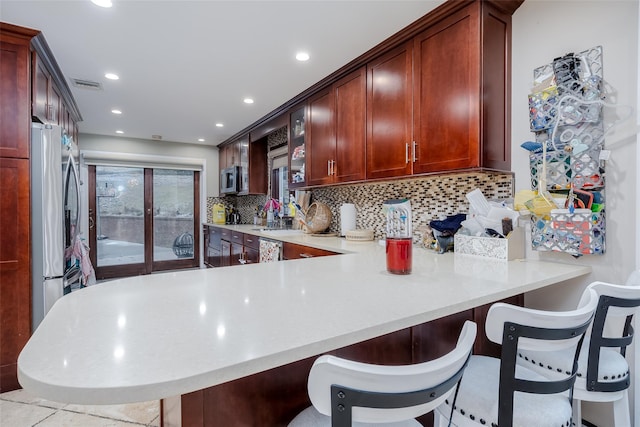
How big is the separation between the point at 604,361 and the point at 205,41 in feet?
8.69

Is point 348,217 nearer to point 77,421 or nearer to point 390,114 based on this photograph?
point 390,114

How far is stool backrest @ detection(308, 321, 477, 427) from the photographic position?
54 centimetres

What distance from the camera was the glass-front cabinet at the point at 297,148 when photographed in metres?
3.32

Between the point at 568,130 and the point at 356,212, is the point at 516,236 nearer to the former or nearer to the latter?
the point at 568,130

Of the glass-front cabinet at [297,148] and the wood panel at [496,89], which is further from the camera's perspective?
the glass-front cabinet at [297,148]

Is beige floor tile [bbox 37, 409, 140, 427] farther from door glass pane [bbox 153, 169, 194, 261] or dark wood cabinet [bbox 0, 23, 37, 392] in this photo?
door glass pane [bbox 153, 169, 194, 261]

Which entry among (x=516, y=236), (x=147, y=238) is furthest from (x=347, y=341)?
(x=147, y=238)

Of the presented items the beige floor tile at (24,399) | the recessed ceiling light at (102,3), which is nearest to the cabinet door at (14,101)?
the recessed ceiling light at (102,3)

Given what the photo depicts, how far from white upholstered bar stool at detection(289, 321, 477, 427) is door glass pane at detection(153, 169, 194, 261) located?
5.63 metres

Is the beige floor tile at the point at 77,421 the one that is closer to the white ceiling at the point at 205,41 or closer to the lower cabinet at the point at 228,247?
the lower cabinet at the point at 228,247

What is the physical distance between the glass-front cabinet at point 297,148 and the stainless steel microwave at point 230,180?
1599mm

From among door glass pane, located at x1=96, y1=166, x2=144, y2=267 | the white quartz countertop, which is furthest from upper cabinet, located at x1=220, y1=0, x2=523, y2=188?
door glass pane, located at x1=96, y1=166, x2=144, y2=267

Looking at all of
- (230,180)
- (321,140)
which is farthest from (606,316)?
(230,180)

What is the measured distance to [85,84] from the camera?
115 inches
